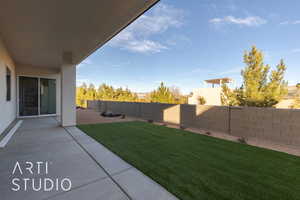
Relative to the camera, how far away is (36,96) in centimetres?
766

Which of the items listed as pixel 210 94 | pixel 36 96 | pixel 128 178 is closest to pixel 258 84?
pixel 210 94

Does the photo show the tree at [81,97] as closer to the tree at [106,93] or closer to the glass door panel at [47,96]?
the tree at [106,93]

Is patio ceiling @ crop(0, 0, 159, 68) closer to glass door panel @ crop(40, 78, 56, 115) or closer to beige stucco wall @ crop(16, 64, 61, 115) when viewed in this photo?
beige stucco wall @ crop(16, 64, 61, 115)

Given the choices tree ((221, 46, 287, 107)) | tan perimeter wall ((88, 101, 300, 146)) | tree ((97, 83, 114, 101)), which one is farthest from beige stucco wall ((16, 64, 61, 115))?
tree ((221, 46, 287, 107))

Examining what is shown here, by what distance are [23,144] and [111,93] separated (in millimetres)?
15040

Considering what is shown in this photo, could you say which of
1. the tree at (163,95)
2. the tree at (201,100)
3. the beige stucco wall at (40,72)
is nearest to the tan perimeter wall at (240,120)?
the tree at (163,95)

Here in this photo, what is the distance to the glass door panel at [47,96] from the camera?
788 centimetres

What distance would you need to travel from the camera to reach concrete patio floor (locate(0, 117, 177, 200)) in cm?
159

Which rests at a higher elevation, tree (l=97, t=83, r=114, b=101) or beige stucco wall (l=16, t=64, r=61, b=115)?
beige stucco wall (l=16, t=64, r=61, b=115)

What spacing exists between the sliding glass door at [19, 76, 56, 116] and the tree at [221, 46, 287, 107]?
35.7 feet

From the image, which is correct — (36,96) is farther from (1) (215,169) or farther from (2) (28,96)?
(1) (215,169)

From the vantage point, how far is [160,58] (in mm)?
15992

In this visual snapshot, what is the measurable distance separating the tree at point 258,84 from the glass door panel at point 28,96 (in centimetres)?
1140

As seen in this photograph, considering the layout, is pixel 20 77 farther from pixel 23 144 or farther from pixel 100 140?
pixel 100 140
